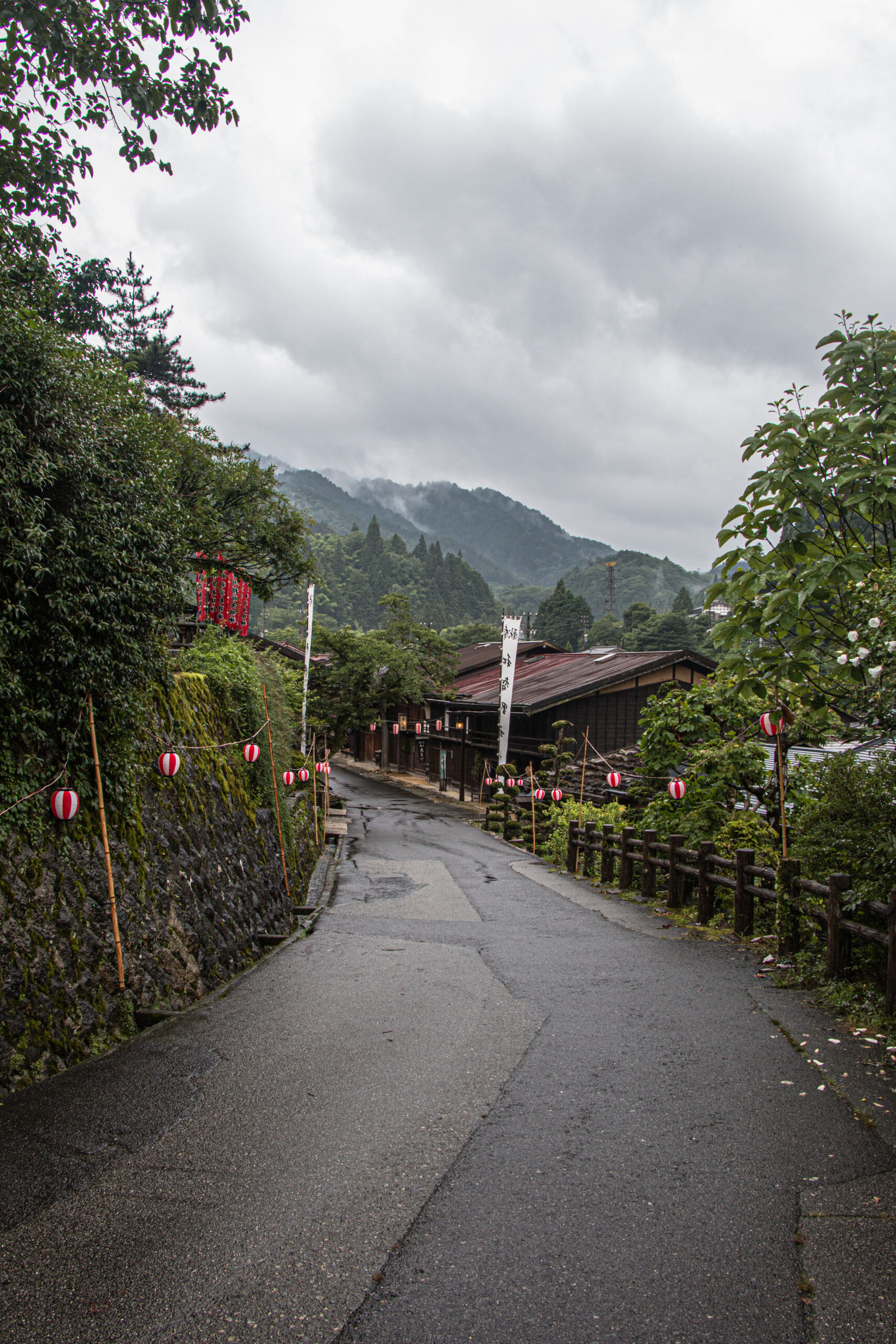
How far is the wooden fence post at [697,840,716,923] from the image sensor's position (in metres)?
9.23

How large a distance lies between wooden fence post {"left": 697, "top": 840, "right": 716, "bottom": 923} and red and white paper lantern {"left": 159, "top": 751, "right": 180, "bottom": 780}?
6.29 meters

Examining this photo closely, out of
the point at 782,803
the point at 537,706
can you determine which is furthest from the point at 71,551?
the point at 537,706

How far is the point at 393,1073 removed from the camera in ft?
16.0

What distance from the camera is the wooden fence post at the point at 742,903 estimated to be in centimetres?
829

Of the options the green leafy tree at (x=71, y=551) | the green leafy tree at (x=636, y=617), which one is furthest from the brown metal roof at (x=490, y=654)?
the green leafy tree at (x=636, y=617)

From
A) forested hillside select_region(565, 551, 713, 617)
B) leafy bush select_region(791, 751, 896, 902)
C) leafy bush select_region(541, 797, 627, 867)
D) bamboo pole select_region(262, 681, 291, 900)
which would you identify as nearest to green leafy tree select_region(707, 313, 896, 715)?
leafy bush select_region(791, 751, 896, 902)

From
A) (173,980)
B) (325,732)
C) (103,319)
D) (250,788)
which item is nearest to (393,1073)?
(173,980)

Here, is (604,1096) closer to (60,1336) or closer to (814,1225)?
(814,1225)

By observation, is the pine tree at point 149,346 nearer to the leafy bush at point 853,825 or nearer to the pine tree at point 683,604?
the leafy bush at point 853,825

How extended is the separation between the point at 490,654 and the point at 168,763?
3831 centimetres

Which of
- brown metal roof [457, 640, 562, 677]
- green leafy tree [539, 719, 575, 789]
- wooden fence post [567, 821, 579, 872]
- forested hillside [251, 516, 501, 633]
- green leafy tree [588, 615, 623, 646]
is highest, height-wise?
forested hillside [251, 516, 501, 633]

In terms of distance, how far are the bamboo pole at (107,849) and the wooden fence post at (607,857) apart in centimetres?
920

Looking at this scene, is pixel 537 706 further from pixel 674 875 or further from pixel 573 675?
pixel 674 875

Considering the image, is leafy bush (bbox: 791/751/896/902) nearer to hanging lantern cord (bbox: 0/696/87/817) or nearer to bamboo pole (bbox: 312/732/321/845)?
hanging lantern cord (bbox: 0/696/87/817)
